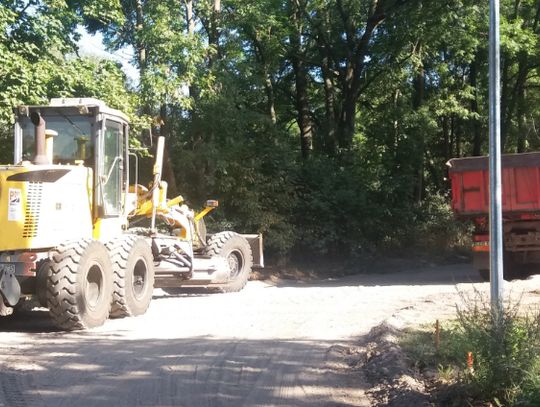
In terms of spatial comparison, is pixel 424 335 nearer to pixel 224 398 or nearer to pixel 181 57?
pixel 224 398

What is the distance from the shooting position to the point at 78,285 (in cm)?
995

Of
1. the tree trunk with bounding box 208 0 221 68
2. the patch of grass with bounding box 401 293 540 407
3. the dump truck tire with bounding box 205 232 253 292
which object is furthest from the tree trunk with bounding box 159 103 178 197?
the patch of grass with bounding box 401 293 540 407

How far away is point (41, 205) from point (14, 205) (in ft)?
1.42

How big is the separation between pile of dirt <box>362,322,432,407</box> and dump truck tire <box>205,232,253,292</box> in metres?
7.45

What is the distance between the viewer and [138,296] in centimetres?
1201

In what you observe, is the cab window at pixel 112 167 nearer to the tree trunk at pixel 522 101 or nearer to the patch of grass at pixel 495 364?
the patch of grass at pixel 495 364

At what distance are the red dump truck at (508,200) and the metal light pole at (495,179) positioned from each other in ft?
30.6

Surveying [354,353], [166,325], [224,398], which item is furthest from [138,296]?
[224,398]

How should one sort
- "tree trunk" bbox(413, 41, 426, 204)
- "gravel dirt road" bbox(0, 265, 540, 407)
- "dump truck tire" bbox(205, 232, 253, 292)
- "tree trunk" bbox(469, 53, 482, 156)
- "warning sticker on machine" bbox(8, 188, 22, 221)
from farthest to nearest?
"tree trunk" bbox(469, 53, 482, 156), "tree trunk" bbox(413, 41, 426, 204), "dump truck tire" bbox(205, 232, 253, 292), "warning sticker on machine" bbox(8, 188, 22, 221), "gravel dirt road" bbox(0, 265, 540, 407)

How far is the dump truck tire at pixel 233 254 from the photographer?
16223 mm

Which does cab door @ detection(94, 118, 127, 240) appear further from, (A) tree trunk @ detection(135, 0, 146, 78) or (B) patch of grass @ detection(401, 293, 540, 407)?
(A) tree trunk @ detection(135, 0, 146, 78)

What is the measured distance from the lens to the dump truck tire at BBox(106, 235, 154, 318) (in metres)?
11.2

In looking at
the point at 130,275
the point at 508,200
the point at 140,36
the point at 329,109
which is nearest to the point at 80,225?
the point at 130,275

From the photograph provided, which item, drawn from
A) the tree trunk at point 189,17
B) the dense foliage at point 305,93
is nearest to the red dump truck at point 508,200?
the dense foliage at point 305,93
